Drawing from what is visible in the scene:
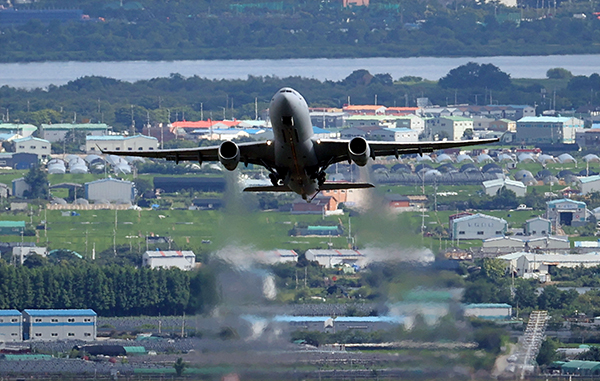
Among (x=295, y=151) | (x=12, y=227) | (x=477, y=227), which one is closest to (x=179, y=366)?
(x=295, y=151)

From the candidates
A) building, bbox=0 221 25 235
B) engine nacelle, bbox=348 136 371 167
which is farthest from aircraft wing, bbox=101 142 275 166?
building, bbox=0 221 25 235

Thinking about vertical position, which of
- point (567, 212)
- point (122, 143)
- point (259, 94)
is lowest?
point (567, 212)

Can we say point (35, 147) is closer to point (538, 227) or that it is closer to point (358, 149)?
point (538, 227)

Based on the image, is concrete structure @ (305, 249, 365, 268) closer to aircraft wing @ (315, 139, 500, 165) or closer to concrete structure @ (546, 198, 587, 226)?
concrete structure @ (546, 198, 587, 226)

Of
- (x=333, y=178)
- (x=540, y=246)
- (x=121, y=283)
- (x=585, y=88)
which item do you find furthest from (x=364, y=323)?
(x=585, y=88)

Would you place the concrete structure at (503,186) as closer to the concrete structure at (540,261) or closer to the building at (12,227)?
the concrete structure at (540,261)

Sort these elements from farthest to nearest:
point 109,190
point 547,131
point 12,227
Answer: point 547,131, point 109,190, point 12,227

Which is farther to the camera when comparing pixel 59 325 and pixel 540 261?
pixel 540 261
